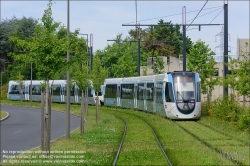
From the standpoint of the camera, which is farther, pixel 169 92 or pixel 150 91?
pixel 150 91

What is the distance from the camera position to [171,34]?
107 metres

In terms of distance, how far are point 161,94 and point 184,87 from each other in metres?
2.57

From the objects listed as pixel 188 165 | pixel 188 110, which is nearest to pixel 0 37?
pixel 188 110

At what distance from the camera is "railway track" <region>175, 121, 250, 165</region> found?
15.0 metres

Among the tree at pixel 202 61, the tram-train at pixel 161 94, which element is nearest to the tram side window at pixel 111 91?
the tram-train at pixel 161 94

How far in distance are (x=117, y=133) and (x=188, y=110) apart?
7328mm

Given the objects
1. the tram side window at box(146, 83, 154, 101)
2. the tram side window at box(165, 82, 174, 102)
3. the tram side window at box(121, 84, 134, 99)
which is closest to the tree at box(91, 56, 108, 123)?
the tram side window at box(121, 84, 134, 99)

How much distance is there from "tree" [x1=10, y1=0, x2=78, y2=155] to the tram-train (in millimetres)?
5671

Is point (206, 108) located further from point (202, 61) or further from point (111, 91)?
point (111, 91)

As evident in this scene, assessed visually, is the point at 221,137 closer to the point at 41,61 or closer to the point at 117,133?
the point at 117,133

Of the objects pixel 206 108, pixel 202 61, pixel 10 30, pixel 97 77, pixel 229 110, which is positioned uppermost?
pixel 10 30

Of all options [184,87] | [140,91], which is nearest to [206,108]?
[184,87]

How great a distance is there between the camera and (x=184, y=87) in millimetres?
31047

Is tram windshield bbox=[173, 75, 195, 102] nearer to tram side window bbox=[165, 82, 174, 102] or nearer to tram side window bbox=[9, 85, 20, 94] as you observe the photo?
tram side window bbox=[165, 82, 174, 102]
